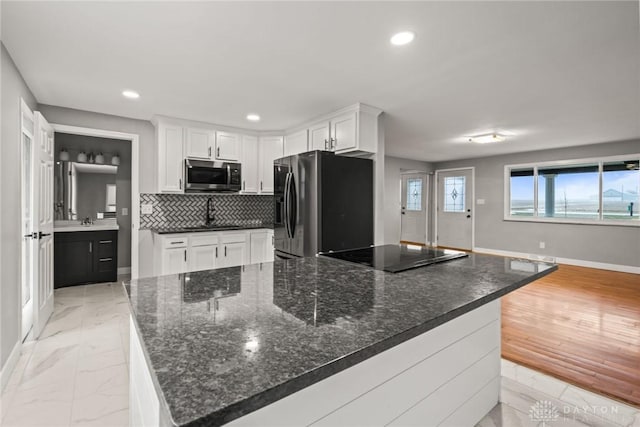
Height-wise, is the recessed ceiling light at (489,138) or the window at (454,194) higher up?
the recessed ceiling light at (489,138)

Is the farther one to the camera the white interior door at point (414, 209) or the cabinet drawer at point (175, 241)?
the white interior door at point (414, 209)

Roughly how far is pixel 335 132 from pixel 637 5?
2530 mm

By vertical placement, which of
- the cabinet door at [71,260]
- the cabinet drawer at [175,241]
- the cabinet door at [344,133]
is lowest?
the cabinet door at [71,260]

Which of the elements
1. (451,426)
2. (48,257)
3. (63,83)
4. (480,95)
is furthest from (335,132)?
(48,257)

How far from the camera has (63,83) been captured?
294cm

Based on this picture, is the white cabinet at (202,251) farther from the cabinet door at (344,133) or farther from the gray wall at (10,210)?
the cabinet door at (344,133)

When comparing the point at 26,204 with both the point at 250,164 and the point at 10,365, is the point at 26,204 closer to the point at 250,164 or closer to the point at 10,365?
the point at 10,365

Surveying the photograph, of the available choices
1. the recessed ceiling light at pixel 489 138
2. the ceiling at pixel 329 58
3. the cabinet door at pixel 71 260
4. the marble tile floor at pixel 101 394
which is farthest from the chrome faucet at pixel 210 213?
the recessed ceiling light at pixel 489 138

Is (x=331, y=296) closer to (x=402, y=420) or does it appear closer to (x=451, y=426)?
(x=402, y=420)

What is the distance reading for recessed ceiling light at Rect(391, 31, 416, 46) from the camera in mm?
2053

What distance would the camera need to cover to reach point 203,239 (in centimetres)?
404

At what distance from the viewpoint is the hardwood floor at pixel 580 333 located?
2229 mm

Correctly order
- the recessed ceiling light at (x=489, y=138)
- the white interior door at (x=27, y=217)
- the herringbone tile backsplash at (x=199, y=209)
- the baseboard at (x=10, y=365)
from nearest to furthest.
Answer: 1. the baseboard at (x=10, y=365)
2. the white interior door at (x=27, y=217)
3. the herringbone tile backsplash at (x=199, y=209)
4. the recessed ceiling light at (x=489, y=138)

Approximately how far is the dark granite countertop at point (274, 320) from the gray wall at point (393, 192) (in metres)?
6.02
